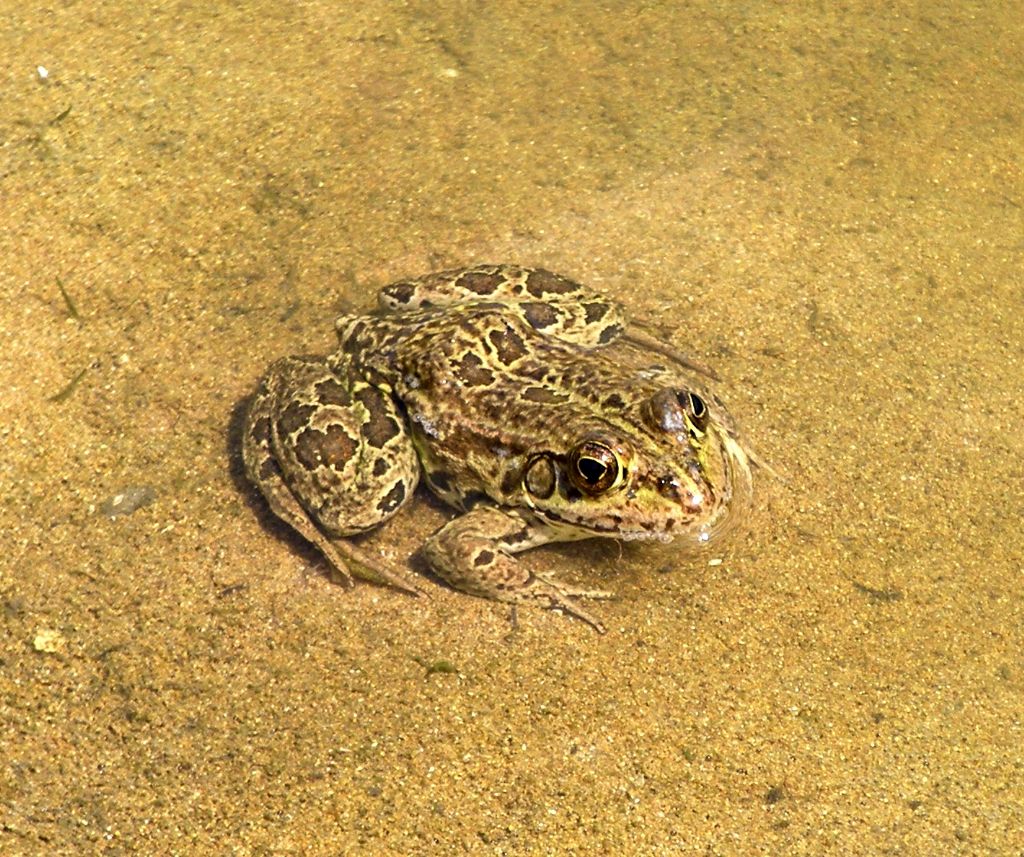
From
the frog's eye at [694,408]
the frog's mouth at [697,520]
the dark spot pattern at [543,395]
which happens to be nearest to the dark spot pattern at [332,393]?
the dark spot pattern at [543,395]

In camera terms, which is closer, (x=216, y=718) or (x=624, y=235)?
(x=216, y=718)

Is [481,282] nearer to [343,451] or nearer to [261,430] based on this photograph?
[343,451]

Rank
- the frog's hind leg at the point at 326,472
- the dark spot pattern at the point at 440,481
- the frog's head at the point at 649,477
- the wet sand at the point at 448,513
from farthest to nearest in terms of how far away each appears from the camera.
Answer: the dark spot pattern at the point at 440,481 → the frog's hind leg at the point at 326,472 → the frog's head at the point at 649,477 → the wet sand at the point at 448,513

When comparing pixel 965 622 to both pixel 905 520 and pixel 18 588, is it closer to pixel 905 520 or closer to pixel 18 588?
pixel 905 520

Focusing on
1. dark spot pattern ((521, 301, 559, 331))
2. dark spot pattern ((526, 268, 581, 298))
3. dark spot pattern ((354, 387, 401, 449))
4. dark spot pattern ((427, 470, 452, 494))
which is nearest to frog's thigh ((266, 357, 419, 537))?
dark spot pattern ((354, 387, 401, 449))

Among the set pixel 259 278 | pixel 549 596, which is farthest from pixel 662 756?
pixel 259 278

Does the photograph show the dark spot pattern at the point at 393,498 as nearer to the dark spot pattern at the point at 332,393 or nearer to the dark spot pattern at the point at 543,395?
the dark spot pattern at the point at 332,393

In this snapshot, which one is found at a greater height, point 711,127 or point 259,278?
point 711,127
